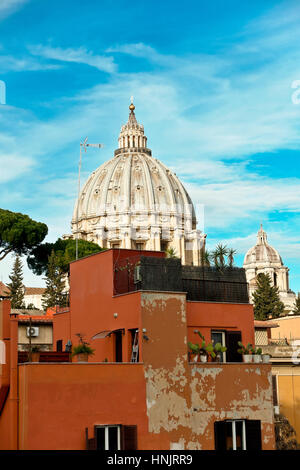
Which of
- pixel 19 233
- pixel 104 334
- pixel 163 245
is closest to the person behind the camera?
pixel 104 334

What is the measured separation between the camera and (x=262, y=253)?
13975cm

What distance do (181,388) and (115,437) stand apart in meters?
2.05

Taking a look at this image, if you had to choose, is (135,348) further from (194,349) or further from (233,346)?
(233,346)

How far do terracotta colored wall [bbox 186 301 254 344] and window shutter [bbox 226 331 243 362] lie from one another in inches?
5.8

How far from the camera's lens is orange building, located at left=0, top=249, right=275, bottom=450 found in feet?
58.3

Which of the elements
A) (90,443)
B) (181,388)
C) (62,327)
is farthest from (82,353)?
(62,327)

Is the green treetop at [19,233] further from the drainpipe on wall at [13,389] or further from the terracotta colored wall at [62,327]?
the drainpipe on wall at [13,389]

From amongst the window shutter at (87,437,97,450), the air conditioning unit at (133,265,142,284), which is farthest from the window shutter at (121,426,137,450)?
the air conditioning unit at (133,265,142,284)

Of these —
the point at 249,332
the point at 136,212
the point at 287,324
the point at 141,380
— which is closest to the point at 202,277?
the point at 249,332

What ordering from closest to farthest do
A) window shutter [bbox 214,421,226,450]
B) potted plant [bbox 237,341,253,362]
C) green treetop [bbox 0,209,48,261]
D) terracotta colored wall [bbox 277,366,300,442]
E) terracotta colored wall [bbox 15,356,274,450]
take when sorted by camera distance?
terracotta colored wall [bbox 15,356,274,450] < window shutter [bbox 214,421,226,450] < potted plant [bbox 237,341,253,362] < terracotta colored wall [bbox 277,366,300,442] < green treetop [bbox 0,209,48,261]

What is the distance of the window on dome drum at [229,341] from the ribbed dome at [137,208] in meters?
111

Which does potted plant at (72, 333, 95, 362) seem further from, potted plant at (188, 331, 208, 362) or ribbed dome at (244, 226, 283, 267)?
ribbed dome at (244, 226, 283, 267)

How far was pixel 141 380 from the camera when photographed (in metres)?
18.8

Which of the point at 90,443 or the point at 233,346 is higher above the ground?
the point at 233,346
